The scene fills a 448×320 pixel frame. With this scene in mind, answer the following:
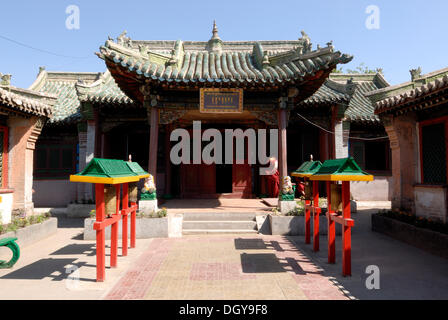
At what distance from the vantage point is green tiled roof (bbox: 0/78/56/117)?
22.4 feet

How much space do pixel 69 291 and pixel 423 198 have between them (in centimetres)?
832

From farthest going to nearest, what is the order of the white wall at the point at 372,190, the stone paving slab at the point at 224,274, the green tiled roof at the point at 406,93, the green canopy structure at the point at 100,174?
the white wall at the point at 372,190 → the green tiled roof at the point at 406,93 → the green canopy structure at the point at 100,174 → the stone paving slab at the point at 224,274

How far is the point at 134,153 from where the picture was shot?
12.5 meters

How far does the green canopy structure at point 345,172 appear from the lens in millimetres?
4641

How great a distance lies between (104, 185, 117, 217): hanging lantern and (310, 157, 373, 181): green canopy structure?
378 centimetres

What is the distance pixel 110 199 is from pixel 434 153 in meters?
7.94

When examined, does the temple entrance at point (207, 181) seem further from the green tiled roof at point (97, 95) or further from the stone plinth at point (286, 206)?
the stone plinth at point (286, 206)

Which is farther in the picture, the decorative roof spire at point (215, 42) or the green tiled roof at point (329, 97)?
the decorative roof spire at point (215, 42)

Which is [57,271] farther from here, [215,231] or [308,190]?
[308,190]

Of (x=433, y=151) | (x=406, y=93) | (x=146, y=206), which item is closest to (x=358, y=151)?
(x=433, y=151)

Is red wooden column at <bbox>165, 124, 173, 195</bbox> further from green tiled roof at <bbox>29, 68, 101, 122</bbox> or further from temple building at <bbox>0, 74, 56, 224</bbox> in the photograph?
temple building at <bbox>0, 74, 56, 224</bbox>

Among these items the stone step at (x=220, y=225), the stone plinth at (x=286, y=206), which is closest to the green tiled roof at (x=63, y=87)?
the stone step at (x=220, y=225)
